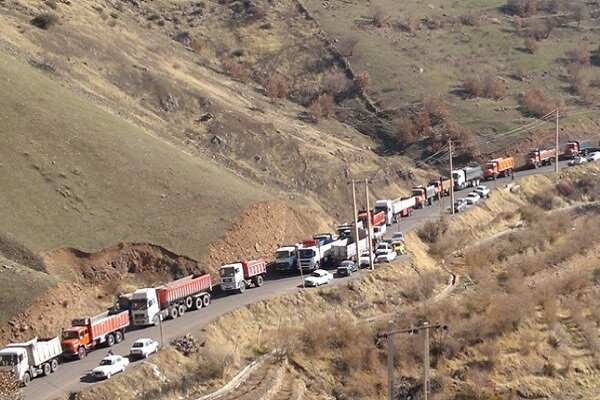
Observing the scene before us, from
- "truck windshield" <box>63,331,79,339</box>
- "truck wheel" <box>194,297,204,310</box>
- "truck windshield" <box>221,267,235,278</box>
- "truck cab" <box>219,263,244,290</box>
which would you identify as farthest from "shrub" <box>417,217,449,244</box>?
"truck windshield" <box>63,331,79,339</box>

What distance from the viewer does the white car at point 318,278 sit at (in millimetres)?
50188

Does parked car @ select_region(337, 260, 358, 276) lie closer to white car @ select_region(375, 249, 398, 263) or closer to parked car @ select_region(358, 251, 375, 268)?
parked car @ select_region(358, 251, 375, 268)

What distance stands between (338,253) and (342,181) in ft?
54.3

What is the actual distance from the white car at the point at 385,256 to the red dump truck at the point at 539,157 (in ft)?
114

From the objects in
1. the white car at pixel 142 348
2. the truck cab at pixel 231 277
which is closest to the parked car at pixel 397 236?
the truck cab at pixel 231 277

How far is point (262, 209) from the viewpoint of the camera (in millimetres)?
55562

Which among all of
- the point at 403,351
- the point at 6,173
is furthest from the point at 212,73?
the point at 403,351

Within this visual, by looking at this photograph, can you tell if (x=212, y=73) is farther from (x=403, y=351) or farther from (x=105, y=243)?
(x=403, y=351)

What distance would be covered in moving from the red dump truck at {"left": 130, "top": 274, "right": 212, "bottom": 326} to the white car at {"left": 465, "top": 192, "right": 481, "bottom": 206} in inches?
1242

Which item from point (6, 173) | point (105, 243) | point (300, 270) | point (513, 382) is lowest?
point (513, 382)

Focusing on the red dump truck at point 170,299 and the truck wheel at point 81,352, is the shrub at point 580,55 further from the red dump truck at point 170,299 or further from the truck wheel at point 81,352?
the truck wheel at point 81,352

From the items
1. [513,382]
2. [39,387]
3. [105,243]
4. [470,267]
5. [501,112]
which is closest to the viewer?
[39,387]

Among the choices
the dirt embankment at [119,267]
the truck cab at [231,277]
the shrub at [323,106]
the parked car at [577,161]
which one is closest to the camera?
the dirt embankment at [119,267]

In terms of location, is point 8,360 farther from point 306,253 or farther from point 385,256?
point 385,256
